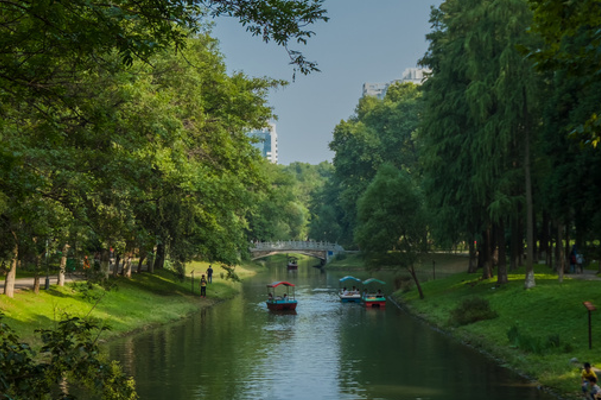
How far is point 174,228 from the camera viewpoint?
41.8 metres

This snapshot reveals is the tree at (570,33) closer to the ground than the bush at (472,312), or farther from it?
farther from it

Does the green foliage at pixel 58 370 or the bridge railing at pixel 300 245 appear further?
the bridge railing at pixel 300 245

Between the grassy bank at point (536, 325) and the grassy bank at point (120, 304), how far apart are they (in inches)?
607

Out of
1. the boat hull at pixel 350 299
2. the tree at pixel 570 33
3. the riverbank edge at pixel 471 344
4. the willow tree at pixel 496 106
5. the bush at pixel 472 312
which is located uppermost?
the willow tree at pixel 496 106

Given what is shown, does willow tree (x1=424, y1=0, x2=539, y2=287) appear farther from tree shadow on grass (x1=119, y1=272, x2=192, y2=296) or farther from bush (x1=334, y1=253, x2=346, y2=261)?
bush (x1=334, y1=253, x2=346, y2=261)

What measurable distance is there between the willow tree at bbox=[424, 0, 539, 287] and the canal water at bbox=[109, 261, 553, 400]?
8909mm

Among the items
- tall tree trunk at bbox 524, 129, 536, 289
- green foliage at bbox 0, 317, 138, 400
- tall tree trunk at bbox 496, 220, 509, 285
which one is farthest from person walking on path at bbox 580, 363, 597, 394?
tall tree trunk at bbox 496, 220, 509, 285

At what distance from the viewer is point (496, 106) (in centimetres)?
4444

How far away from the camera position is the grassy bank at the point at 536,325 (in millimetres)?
25188

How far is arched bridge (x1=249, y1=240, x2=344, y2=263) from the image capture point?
10481 centimetres

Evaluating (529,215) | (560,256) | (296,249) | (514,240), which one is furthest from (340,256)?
(529,215)

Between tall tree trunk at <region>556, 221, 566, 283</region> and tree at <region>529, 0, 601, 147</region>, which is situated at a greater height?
tree at <region>529, 0, 601, 147</region>

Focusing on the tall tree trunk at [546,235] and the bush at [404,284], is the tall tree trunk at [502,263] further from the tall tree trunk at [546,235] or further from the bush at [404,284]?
the bush at [404,284]

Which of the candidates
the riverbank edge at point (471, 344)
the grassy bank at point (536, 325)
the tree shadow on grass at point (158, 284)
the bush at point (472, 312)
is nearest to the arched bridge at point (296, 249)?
the tree shadow on grass at point (158, 284)
